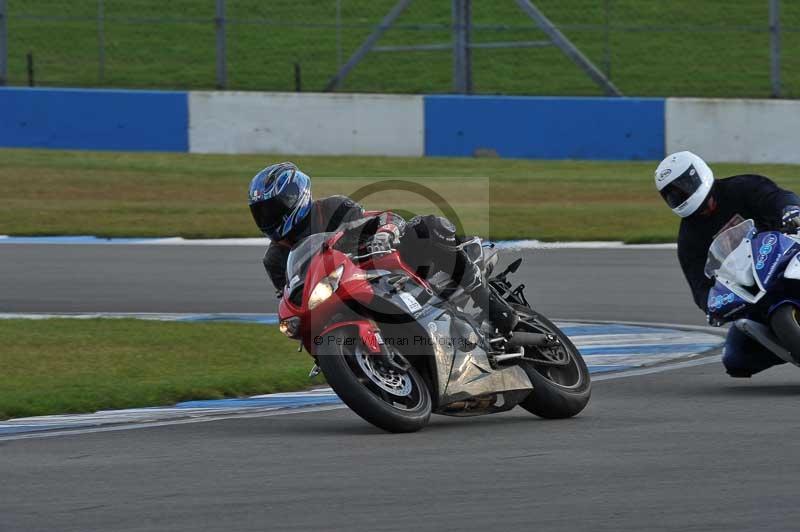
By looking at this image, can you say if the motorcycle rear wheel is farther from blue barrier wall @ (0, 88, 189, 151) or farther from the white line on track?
blue barrier wall @ (0, 88, 189, 151)

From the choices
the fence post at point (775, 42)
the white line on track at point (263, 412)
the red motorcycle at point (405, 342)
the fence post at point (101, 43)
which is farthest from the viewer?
the fence post at point (101, 43)

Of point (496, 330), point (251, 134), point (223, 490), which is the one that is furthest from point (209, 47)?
point (223, 490)

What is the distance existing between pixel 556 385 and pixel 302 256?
150 cm

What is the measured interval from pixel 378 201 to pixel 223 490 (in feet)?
40.2

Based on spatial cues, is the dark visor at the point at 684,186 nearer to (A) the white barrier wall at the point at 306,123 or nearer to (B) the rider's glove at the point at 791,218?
(B) the rider's glove at the point at 791,218

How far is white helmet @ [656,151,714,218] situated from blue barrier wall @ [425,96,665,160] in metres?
12.5

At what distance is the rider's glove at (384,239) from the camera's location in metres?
6.91

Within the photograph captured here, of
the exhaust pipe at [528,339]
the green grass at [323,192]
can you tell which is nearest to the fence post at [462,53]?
the green grass at [323,192]

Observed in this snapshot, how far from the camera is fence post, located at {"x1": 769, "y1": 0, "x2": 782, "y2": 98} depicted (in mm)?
21133

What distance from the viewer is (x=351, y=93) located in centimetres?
2189

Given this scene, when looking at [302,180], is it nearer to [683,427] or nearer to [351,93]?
[683,427]

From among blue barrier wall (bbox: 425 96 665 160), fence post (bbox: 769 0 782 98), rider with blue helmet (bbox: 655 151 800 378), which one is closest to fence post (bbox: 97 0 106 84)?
blue barrier wall (bbox: 425 96 665 160)

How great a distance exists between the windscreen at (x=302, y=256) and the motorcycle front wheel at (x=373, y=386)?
1.05 feet

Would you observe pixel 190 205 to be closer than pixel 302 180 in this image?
No
